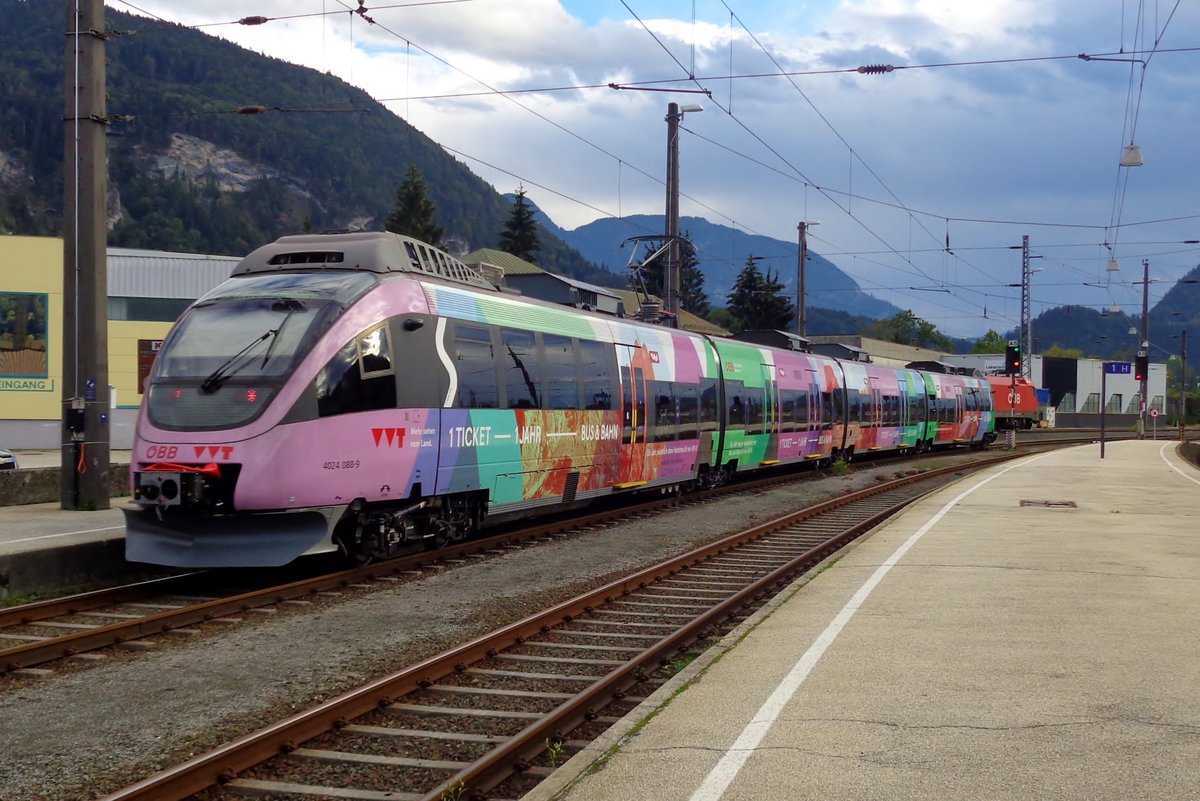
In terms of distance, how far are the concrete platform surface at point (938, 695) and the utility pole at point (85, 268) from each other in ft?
35.7

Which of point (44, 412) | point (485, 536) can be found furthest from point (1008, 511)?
point (44, 412)

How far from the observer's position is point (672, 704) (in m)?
6.75

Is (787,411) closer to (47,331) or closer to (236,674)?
(236,674)

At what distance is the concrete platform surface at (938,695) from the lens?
5.27 metres

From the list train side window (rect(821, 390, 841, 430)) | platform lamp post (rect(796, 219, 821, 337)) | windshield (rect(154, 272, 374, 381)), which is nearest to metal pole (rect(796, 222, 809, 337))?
platform lamp post (rect(796, 219, 821, 337))

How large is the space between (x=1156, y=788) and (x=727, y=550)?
34.5ft

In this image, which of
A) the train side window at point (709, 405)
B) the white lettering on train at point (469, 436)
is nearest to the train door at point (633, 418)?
the train side window at point (709, 405)

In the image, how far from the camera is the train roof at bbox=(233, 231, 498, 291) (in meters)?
13.3

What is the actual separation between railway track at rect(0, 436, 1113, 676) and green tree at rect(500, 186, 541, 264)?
106m

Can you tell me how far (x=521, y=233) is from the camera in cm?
11956

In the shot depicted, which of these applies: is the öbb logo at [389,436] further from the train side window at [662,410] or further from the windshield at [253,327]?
the train side window at [662,410]

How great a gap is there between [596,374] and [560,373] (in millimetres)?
1353

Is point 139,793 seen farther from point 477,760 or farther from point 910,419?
point 910,419

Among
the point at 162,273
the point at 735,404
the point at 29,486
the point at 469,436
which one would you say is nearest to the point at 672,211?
the point at 735,404
